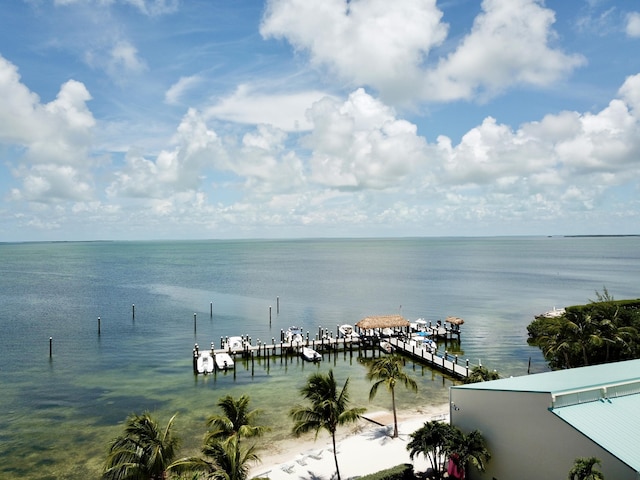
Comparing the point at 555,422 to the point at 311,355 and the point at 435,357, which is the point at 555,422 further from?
the point at 311,355

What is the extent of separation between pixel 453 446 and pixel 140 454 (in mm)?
14346

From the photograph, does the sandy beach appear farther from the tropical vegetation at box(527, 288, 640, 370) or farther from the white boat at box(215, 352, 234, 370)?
the white boat at box(215, 352, 234, 370)

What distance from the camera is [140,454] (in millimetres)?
19266

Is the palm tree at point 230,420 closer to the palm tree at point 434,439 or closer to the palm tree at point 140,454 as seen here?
the palm tree at point 140,454

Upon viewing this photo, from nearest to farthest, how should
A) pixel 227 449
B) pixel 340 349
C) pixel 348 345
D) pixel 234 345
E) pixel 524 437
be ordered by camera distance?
1. pixel 227 449
2. pixel 524 437
3. pixel 234 345
4. pixel 340 349
5. pixel 348 345

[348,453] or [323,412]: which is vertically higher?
[323,412]

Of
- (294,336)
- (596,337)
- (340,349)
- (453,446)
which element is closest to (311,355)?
(340,349)

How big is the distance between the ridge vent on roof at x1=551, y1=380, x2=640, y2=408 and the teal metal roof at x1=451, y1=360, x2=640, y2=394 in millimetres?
190

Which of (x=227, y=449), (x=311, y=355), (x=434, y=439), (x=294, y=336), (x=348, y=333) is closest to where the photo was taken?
(x=227, y=449)

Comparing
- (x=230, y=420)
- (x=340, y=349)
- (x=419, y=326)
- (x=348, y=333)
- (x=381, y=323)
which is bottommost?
(x=340, y=349)

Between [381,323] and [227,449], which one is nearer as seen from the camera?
[227,449]

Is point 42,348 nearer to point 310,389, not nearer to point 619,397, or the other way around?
point 310,389

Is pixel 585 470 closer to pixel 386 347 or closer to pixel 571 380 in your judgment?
pixel 571 380

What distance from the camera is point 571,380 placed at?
22.4 metres
